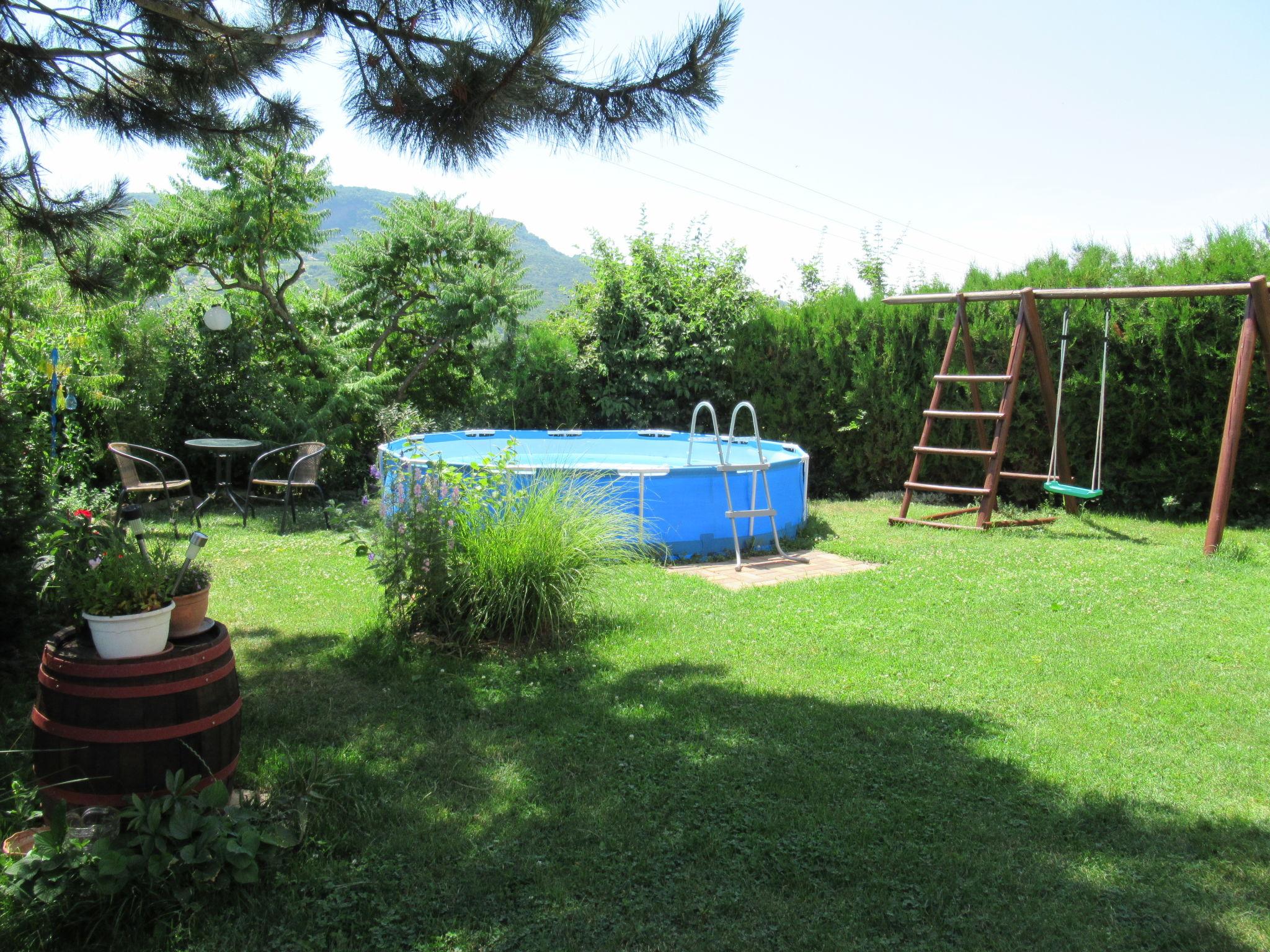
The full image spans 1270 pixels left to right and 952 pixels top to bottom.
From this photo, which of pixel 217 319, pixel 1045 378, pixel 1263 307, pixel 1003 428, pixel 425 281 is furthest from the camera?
pixel 425 281

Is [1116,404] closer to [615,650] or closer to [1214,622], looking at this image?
[1214,622]

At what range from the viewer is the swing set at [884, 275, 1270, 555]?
7066mm

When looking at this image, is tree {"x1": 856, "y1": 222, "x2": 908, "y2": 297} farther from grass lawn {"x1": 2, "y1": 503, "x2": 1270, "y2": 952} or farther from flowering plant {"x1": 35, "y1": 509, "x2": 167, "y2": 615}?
flowering plant {"x1": 35, "y1": 509, "x2": 167, "y2": 615}

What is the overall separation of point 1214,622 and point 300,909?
17.6 ft

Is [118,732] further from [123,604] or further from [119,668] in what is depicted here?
[123,604]

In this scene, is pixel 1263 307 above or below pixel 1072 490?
above

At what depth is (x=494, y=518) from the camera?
5.02m

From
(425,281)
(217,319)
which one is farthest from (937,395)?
(217,319)

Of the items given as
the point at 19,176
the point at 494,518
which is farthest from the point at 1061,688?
the point at 19,176

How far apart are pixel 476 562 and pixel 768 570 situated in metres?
2.81

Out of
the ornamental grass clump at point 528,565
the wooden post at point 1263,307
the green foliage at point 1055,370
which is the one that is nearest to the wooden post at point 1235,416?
the wooden post at point 1263,307

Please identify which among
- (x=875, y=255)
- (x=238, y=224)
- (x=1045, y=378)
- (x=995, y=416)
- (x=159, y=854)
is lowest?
(x=159, y=854)

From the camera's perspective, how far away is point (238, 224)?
10523 mm

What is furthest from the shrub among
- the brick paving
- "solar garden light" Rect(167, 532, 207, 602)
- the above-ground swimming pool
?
the brick paving
